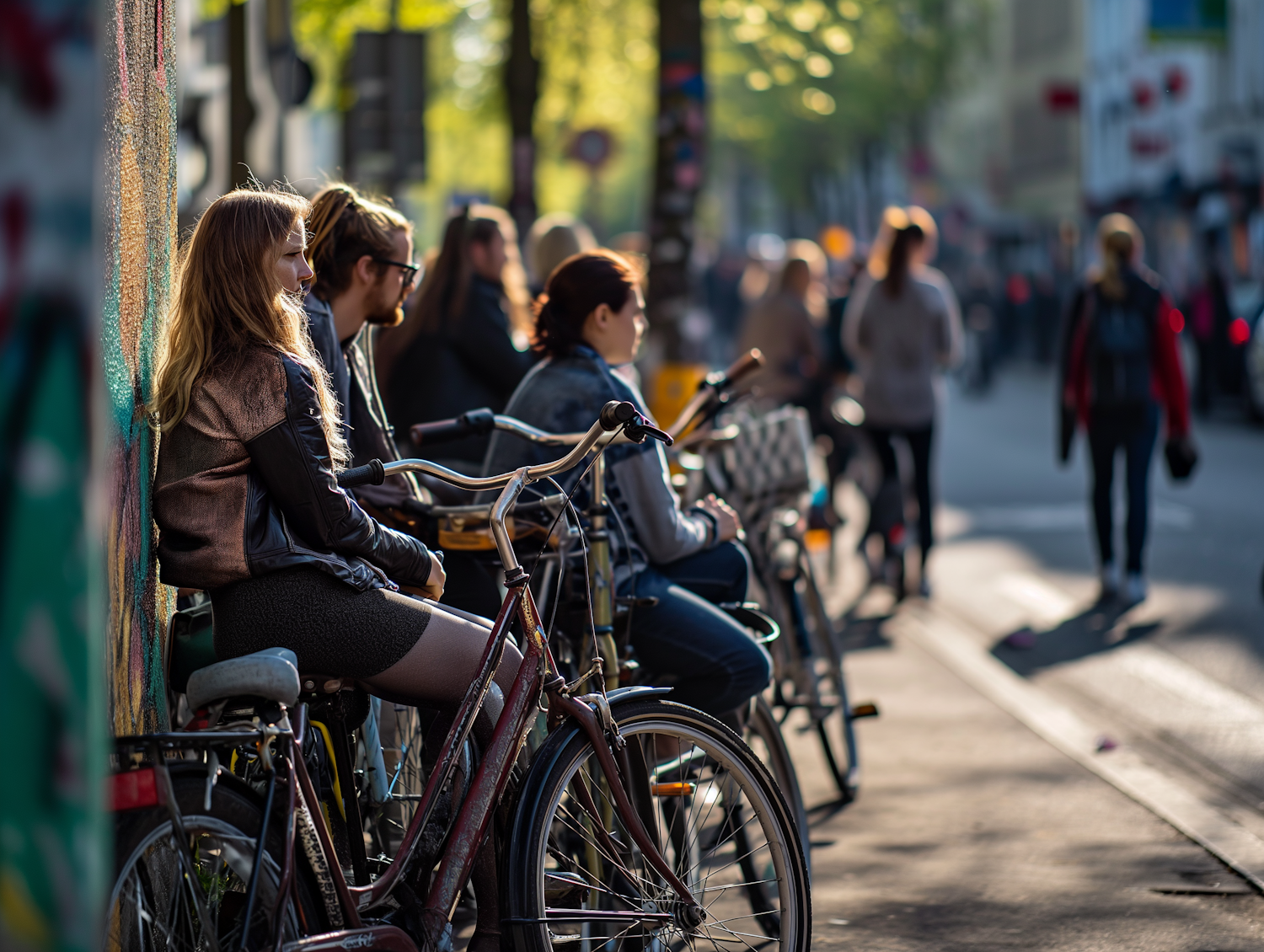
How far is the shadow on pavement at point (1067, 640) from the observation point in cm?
852

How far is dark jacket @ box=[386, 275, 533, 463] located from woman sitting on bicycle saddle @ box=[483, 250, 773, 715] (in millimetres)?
1374

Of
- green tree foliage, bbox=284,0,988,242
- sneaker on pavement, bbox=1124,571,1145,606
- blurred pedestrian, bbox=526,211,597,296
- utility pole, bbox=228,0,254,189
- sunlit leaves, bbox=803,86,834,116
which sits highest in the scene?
green tree foliage, bbox=284,0,988,242

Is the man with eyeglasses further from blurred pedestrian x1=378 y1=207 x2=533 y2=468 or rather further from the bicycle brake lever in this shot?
blurred pedestrian x1=378 y1=207 x2=533 y2=468

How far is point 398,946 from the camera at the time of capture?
133 inches

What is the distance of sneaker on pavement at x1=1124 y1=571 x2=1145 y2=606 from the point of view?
9898 millimetres

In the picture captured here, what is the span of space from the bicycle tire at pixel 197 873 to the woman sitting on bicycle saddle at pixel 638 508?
151cm

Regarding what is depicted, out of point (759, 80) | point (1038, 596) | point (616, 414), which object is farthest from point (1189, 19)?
point (616, 414)

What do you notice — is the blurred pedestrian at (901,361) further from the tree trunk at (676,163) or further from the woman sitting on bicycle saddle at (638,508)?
the woman sitting on bicycle saddle at (638,508)

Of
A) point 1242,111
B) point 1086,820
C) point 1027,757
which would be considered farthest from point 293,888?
point 1242,111

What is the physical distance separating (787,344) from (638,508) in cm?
714

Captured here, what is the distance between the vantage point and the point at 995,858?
5.40 meters

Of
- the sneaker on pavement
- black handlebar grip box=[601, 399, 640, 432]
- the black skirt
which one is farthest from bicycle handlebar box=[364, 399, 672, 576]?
the sneaker on pavement

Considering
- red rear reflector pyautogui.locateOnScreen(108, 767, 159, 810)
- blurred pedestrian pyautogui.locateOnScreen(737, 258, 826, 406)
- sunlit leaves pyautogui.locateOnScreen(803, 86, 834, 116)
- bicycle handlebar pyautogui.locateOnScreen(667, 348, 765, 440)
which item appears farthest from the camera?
sunlit leaves pyautogui.locateOnScreen(803, 86, 834, 116)

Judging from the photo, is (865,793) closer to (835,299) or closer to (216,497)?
(216,497)
